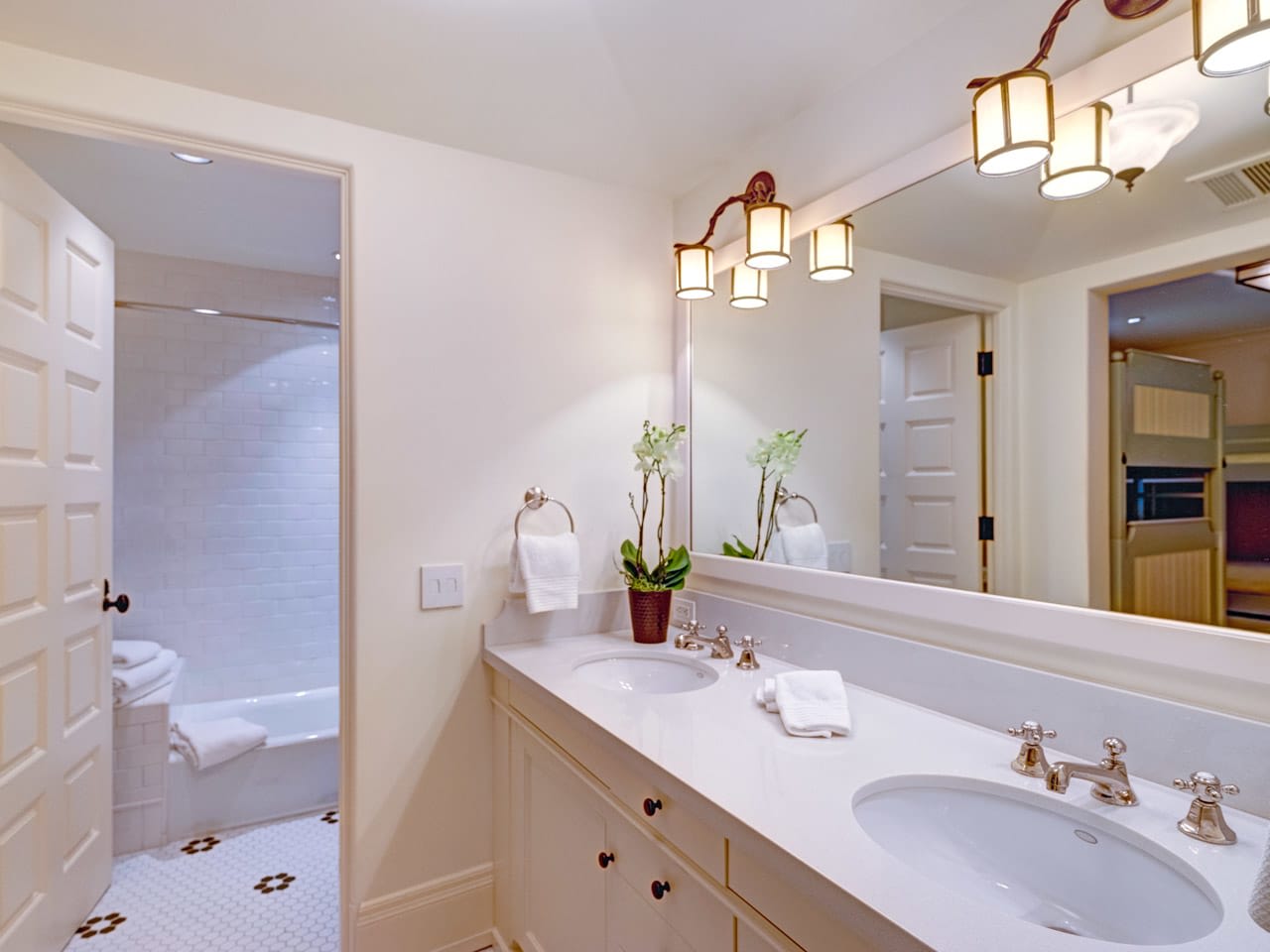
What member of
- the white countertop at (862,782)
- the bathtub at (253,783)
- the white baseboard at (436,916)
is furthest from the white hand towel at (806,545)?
the bathtub at (253,783)

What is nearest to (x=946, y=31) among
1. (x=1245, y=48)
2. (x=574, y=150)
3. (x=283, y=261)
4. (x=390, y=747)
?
(x=1245, y=48)

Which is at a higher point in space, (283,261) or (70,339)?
(283,261)

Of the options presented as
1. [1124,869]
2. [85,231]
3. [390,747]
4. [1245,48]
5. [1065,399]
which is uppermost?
[85,231]

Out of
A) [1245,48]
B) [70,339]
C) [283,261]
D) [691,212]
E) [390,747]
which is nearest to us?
[1245,48]

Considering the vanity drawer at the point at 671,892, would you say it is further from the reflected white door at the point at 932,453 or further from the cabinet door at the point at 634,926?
the reflected white door at the point at 932,453

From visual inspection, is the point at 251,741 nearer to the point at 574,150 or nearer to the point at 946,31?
the point at 574,150

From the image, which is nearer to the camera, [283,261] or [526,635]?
[526,635]

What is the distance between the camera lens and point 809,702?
1.24 metres

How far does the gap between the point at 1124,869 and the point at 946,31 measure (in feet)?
4.90

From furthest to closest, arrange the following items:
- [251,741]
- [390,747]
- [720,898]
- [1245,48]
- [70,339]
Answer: [251,741] → [70,339] → [390,747] → [720,898] → [1245,48]

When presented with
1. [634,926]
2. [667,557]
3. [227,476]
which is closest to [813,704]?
[634,926]

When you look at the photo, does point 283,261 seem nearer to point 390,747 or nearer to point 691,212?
point 691,212

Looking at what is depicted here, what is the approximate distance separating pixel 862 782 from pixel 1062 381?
2.50 ft

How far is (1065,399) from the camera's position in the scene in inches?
45.4
